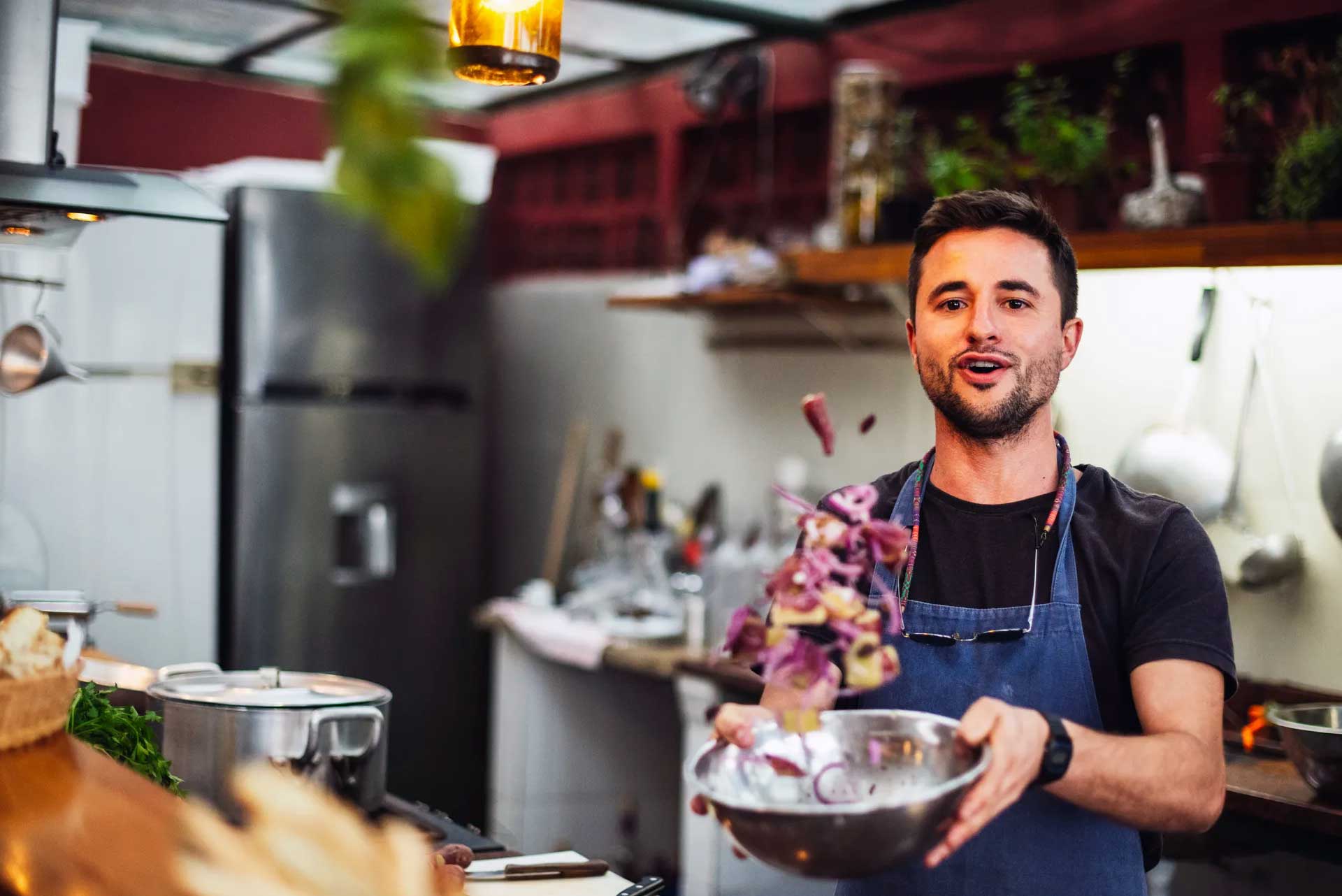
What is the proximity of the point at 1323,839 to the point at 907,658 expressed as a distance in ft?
3.83

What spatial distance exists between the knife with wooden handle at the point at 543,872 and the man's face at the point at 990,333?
2.71ft

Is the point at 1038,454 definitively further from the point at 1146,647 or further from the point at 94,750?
the point at 94,750

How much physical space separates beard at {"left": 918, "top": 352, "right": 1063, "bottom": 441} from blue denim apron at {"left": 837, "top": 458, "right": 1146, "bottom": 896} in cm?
13

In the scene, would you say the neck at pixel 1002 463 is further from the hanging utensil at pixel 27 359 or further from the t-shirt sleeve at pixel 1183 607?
the hanging utensil at pixel 27 359

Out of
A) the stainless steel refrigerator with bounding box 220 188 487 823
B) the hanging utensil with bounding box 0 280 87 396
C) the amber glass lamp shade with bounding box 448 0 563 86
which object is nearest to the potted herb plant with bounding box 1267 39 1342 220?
the amber glass lamp shade with bounding box 448 0 563 86

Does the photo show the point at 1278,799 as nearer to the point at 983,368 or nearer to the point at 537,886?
the point at 983,368

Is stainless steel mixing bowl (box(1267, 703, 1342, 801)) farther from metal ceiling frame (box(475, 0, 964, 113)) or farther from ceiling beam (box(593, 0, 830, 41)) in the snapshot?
ceiling beam (box(593, 0, 830, 41))

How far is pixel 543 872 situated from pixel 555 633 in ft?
7.68

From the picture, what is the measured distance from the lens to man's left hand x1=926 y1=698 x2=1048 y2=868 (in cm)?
137

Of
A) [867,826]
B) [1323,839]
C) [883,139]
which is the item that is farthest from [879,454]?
[867,826]

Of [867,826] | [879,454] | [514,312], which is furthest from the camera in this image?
[514,312]

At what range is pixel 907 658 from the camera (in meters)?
1.94

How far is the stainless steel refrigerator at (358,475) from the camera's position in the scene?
474cm

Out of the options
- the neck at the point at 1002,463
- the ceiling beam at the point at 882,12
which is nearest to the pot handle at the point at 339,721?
the neck at the point at 1002,463
